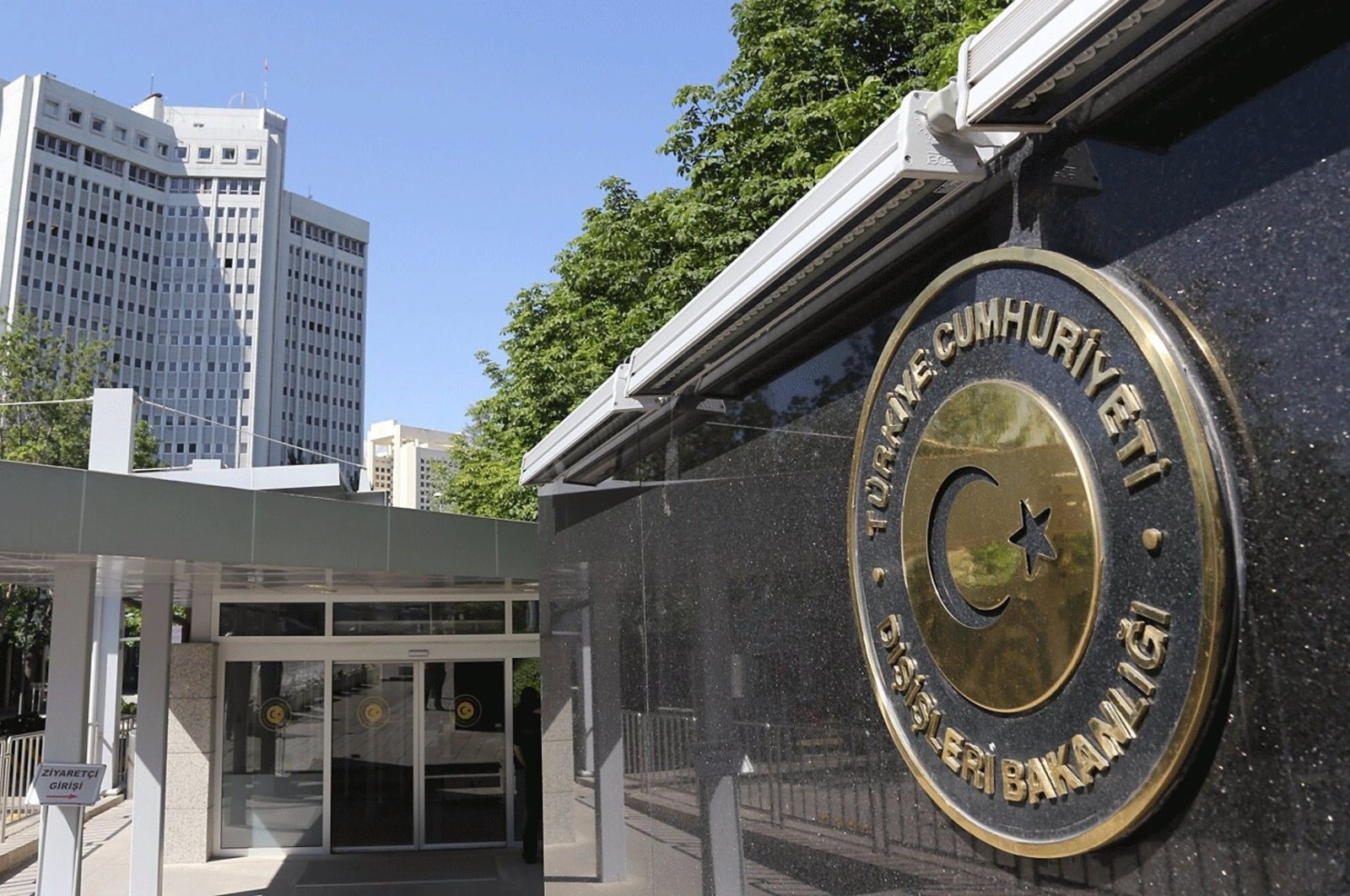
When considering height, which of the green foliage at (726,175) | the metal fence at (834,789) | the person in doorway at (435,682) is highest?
the green foliage at (726,175)

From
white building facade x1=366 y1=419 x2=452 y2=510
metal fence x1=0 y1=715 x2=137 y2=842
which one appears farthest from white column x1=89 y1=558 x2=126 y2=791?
white building facade x1=366 y1=419 x2=452 y2=510

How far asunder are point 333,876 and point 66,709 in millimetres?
4744

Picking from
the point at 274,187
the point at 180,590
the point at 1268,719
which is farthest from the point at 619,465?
the point at 274,187

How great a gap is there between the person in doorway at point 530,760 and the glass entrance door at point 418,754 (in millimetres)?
605

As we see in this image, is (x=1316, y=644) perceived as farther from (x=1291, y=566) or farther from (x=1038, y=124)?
(x=1038, y=124)

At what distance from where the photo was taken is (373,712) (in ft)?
46.0

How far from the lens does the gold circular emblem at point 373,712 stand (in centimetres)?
1397

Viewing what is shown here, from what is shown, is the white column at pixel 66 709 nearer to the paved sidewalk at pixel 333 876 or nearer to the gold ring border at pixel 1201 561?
the paved sidewalk at pixel 333 876

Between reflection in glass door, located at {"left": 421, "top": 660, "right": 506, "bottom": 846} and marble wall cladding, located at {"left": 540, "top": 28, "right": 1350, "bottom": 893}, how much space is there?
1136 cm

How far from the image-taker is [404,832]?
14078 millimetres

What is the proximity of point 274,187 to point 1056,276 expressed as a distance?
13077 centimetres

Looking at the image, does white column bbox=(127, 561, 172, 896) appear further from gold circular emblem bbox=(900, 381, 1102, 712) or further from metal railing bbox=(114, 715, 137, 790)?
metal railing bbox=(114, 715, 137, 790)

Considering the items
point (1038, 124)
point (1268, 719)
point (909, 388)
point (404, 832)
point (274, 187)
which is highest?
point (274, 187)

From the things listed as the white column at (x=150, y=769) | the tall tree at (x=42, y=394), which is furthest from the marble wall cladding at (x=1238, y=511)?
the tall tree at (x=42, y=394)
